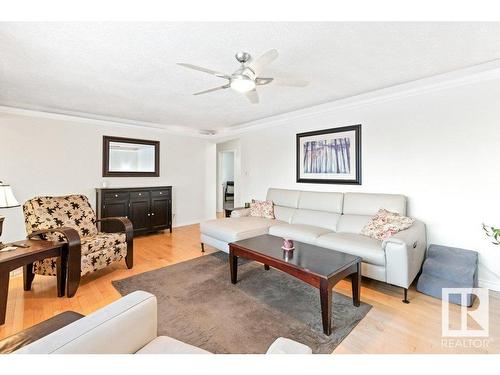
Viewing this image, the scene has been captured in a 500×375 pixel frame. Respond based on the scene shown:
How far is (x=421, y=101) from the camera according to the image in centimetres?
292

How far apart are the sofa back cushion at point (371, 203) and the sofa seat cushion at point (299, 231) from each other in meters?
0.50

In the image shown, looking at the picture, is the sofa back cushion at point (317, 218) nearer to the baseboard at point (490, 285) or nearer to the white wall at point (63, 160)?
the baseboard at point (490, 285)

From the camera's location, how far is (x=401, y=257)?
7.39ft

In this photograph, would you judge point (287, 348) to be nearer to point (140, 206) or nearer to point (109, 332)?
point (109, 332)

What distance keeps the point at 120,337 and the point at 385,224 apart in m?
2.73

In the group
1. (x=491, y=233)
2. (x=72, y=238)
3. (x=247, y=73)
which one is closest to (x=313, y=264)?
(x=247, y=73)

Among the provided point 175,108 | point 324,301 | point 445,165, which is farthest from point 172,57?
point 445,165

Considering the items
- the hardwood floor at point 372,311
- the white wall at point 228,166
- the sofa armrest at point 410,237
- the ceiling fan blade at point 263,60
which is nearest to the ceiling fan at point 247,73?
the ceiling fan blade at point 263,60

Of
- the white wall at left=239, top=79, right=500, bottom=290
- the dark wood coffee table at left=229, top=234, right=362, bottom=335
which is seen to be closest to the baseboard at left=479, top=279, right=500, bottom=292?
the white wall at left=239, top=79, right=500, bottom=290

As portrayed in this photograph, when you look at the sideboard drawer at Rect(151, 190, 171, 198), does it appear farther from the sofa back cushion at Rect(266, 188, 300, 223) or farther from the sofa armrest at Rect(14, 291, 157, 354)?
the sofa armrest at Rect(14, 291, 157, 354)

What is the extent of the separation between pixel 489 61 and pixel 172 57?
9.87 feet

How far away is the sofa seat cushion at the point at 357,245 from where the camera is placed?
7.89 feet

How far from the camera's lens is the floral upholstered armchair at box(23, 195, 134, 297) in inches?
94.0

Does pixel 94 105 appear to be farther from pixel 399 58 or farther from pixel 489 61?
pixel 489 61
